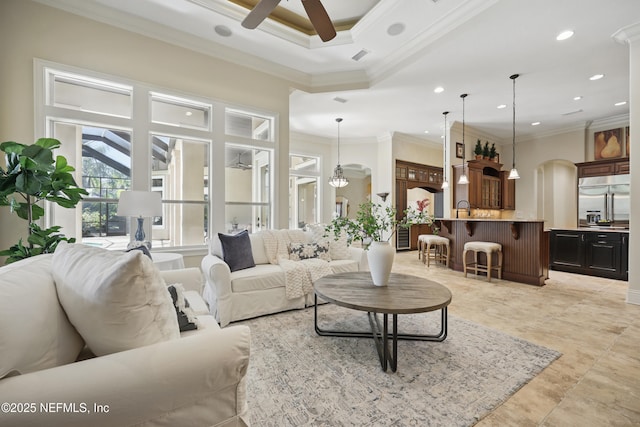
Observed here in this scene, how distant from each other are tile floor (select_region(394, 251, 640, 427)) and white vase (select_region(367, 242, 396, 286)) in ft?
3.56

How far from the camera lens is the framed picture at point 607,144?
6.06 meters

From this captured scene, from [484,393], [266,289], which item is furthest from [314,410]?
[266,289]

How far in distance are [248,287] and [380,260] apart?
55.4 inches

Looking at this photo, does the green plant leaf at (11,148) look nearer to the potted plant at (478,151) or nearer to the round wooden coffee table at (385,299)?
the round wooden coffee table at (385,299)

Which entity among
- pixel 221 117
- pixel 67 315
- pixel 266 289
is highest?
pixel 221 117

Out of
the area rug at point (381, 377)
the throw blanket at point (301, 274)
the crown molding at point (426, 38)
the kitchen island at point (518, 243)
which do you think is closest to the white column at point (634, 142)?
the kitchen island at point (518, 243)

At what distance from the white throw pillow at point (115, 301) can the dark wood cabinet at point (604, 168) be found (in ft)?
25.9

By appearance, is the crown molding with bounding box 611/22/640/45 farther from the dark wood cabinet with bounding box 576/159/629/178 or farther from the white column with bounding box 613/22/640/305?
the dark wood cabinet with bounding box 576/159/629/178

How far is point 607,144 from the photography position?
20.4ft

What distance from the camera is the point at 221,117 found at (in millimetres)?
4039

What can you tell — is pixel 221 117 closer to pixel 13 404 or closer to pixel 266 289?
pixel 266 289

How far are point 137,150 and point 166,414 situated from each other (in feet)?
11.3

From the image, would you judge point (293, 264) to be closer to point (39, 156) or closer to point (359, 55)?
point (39, 156)

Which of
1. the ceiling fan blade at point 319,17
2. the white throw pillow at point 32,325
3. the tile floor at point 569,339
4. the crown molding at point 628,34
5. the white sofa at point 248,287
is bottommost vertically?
the tile floor at point 569,339
